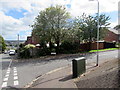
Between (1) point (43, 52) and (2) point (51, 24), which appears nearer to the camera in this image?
(2) point (51, 24)

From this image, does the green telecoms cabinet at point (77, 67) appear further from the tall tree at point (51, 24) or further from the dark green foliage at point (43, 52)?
the dark green foliage at point (43, 52)

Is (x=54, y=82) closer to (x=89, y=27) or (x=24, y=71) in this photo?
(x=24, y=71)

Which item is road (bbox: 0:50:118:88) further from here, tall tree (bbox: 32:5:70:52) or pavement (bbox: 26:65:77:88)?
tall tree (bbox: 32:5:70:52)

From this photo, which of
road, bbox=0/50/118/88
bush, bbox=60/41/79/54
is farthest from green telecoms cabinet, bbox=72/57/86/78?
bush, bbox=60/41/79/54

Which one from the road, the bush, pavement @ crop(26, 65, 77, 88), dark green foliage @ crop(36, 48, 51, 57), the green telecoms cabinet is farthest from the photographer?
the bush

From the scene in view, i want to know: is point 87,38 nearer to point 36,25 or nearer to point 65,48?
point 65,48

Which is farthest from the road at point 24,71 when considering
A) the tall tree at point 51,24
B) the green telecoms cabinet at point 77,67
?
the tall tree at point 51,24

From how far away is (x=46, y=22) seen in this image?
73.0 ft

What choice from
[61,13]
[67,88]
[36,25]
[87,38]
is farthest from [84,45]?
[67,88]

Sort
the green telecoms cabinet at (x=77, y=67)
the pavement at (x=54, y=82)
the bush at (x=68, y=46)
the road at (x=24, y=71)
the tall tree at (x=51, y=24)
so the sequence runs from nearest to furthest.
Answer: the pavement at (x=54, y=82) → the green telecoms cabinet at (x=77, y=67) → the road at (x=24, y=71) → the tall tree at (x=51, y=24) → the bush at (x=68, y=46)

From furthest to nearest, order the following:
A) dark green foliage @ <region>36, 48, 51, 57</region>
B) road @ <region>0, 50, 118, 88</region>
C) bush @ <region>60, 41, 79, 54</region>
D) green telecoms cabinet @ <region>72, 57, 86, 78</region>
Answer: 1. bush @ <region>60, 41, 79, 54</region>
2. dark green foliage @ <region>36, 48, 51, 57</region>
3. road @ <region>0, 50, 118, 88</region>
4. green telecoms cabinet @ <region>72, 57, 86, 78</region>

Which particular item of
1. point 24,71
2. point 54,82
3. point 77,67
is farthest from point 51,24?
point 54,82

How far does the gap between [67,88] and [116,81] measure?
1997mm

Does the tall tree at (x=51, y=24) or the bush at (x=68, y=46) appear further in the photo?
the bush at (x=68, y=46)
